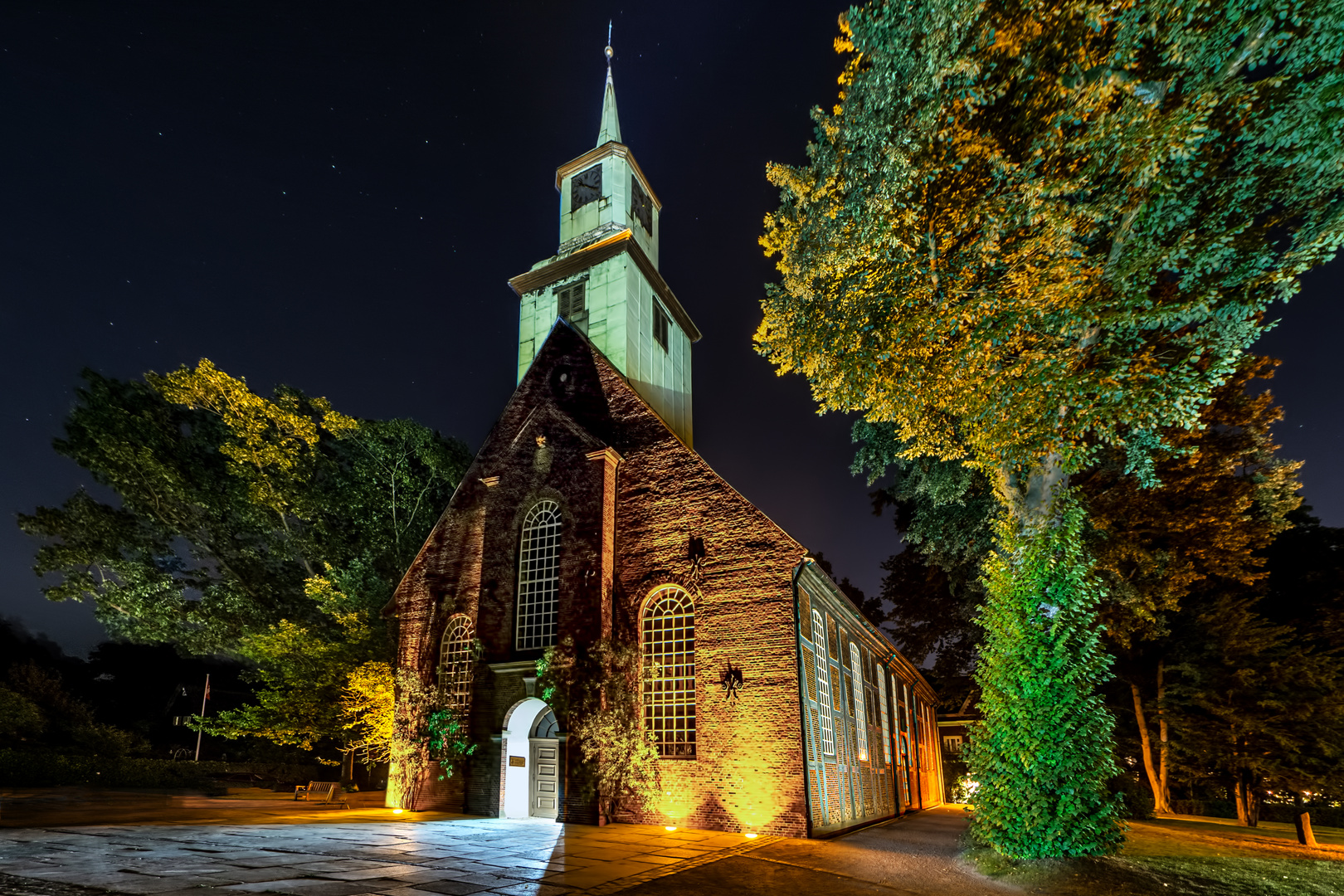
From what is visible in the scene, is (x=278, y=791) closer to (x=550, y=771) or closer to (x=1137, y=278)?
(x=550, y=771)

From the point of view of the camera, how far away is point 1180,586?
19234 mm

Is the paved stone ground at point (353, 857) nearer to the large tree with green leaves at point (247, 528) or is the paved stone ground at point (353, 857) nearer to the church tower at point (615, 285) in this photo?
the large tree with green leaves at point (247, 528)

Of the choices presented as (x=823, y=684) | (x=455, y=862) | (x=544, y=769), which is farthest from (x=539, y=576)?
(x=455, y=862)

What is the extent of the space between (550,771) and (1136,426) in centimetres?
1390

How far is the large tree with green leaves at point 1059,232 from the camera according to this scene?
10.4m

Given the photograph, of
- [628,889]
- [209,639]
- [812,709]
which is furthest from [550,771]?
[209,639]

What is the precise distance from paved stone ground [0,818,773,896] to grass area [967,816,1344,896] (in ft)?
13.8

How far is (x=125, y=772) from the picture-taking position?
29.7 meters

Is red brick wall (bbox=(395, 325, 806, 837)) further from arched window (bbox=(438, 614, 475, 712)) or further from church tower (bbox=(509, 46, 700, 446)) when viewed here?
church tower (bbox=(509, 46, 700, 446))

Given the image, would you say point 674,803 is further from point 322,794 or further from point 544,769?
point 322,794

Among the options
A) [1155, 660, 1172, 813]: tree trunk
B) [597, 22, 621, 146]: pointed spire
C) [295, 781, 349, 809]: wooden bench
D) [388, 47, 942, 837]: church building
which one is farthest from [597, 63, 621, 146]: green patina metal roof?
[1155, 660, 1172, 813]: tree trunk

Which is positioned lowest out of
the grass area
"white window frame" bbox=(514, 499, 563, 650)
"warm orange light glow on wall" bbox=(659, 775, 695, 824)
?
the grass area

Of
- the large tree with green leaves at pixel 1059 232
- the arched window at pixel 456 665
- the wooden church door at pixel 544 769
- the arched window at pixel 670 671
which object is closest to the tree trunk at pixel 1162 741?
the large tree with green leaves at pixel 1059 232

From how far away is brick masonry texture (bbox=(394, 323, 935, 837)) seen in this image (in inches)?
553
